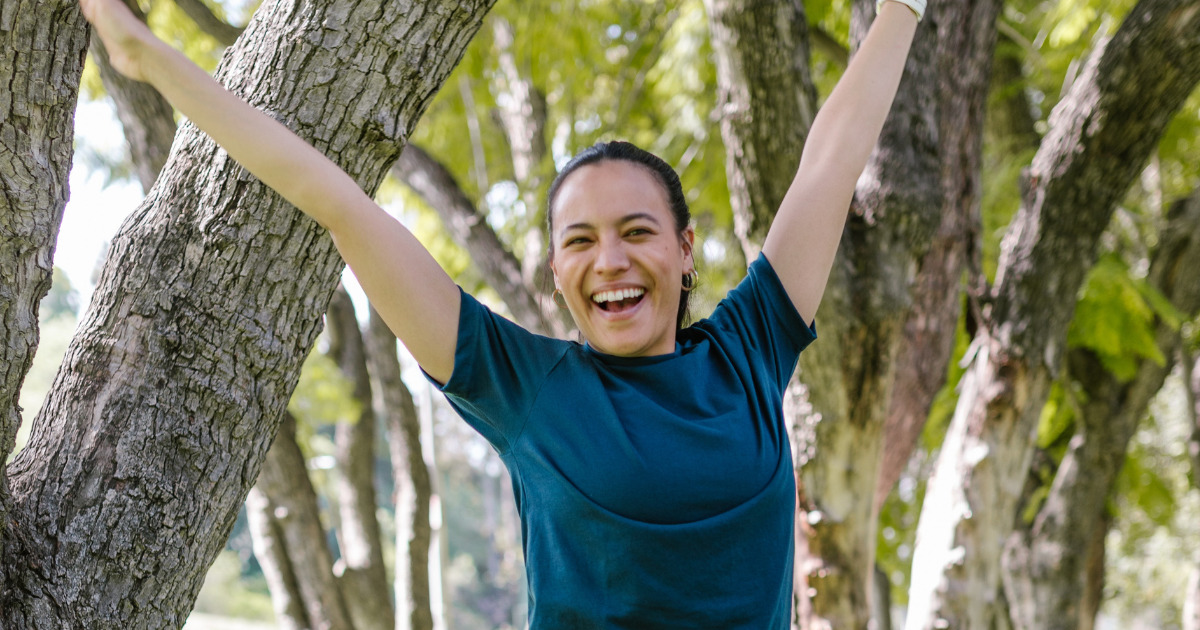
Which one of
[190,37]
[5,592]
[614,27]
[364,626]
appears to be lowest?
[5,592]

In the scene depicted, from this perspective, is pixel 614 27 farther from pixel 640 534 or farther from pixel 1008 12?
pixel 640 534

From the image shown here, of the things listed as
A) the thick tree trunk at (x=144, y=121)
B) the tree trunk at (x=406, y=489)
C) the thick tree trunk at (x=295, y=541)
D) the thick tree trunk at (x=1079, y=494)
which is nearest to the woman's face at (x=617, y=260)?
the thick tree trunk at (x=144, y=121)

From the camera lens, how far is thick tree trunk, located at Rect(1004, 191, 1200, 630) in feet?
19.8

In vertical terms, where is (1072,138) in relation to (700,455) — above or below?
above

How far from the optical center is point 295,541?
18.2ft

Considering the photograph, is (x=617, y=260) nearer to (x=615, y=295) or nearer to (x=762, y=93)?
(x=615, y=295)

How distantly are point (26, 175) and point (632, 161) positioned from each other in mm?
961

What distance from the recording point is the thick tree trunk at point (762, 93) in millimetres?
3539

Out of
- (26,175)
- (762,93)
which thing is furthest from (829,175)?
(762,93)

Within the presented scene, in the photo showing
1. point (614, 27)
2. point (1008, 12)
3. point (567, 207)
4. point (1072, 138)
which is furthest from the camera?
point (614, 27)

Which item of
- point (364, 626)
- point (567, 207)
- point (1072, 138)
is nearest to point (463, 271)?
point (364, 626)

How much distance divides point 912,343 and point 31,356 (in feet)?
11.4

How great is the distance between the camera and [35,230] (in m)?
1.41

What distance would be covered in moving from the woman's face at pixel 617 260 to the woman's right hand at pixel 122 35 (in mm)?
715
